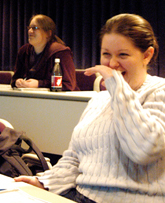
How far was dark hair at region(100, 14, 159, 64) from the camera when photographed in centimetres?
101

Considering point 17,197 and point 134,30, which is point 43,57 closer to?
point 134,30

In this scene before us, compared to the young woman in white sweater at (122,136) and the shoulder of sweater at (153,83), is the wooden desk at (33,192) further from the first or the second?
the shoulder of sweater at (153,83)

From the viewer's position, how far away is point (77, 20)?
448 centimetres

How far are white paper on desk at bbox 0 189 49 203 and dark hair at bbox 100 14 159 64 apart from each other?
564 millimetres

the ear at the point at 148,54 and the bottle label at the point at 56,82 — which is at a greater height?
the ear at the point at 148,54

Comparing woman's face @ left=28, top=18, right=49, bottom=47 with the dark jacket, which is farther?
woman's face @ left=28, top=18, right=49, bottom=47

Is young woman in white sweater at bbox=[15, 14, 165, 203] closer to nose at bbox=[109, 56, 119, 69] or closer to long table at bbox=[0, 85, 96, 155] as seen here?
nose at bbox=[109, 56, 119, 69]

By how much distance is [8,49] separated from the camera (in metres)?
5.27

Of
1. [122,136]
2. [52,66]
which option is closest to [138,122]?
[122,136]

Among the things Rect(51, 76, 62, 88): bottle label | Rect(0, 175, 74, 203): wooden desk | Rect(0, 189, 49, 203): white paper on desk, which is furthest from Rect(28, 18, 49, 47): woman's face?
Rect(0, 189, 49, 203): white paper on desk

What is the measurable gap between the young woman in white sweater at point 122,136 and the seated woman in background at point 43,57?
4.96ft

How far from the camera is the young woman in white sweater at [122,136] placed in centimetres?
Result: 87

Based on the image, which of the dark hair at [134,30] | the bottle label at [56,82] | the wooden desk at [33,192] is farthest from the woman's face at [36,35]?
the wooden desk at [33,192]

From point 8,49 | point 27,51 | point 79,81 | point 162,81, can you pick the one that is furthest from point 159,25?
point 162,81
